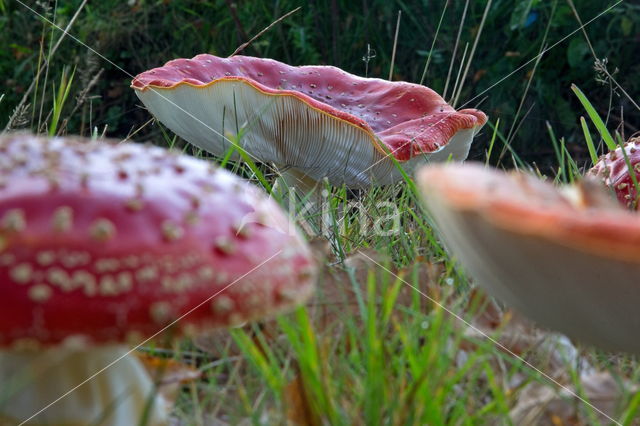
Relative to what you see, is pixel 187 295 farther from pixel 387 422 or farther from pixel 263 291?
pixel 387 422

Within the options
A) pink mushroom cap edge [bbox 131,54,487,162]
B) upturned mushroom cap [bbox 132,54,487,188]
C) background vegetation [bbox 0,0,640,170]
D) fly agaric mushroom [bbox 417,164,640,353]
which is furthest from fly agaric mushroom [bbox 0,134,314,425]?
background vegetation [bbox 0,0,640,170]

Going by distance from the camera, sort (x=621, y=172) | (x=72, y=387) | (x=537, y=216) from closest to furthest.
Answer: (x=537, y=216)
(x=72, y=387)
(x=621, y=172)

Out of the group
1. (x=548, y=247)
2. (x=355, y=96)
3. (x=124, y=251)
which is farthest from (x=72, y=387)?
(x=355, y=96)

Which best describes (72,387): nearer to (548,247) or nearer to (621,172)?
(548,247)

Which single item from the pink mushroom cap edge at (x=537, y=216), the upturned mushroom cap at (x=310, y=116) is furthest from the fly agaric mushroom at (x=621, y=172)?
the pink mushroom cap edge at (x=537, y=216)

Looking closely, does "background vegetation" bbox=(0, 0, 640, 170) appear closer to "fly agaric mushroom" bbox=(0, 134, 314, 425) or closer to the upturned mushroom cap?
the upturned mushroom cap

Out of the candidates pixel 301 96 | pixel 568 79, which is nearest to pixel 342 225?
pixel 301 96
